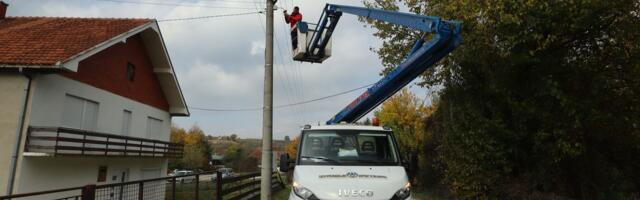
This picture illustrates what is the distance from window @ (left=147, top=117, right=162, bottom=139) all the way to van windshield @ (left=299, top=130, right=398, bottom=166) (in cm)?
1793

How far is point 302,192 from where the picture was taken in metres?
6.42

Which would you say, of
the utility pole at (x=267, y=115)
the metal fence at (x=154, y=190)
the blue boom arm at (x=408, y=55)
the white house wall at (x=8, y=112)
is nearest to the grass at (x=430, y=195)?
the metal fence at (x=154, y=190)

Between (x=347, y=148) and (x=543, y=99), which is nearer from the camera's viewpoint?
(x=347, y=148)

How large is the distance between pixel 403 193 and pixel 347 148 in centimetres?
134

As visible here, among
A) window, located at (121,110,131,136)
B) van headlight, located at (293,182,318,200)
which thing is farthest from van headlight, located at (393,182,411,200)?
window, located at (121,110,131,136)

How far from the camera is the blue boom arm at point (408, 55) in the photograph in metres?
9.34

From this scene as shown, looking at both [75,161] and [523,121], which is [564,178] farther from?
[75,161]

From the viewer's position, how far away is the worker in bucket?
13.4m

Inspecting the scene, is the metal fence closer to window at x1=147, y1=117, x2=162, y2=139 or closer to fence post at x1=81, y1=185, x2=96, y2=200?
fence post at x1=81, y1=185, x2=96, y2=200

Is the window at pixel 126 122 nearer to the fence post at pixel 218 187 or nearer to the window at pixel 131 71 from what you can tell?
the window at pixel 131 71

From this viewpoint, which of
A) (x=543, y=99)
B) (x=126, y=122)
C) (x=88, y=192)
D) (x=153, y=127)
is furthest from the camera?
(x=153, y=127)

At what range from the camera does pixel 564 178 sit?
1545cm

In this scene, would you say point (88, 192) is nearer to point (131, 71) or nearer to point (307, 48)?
point (307, 48)

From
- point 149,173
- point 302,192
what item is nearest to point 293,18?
point 302,192
